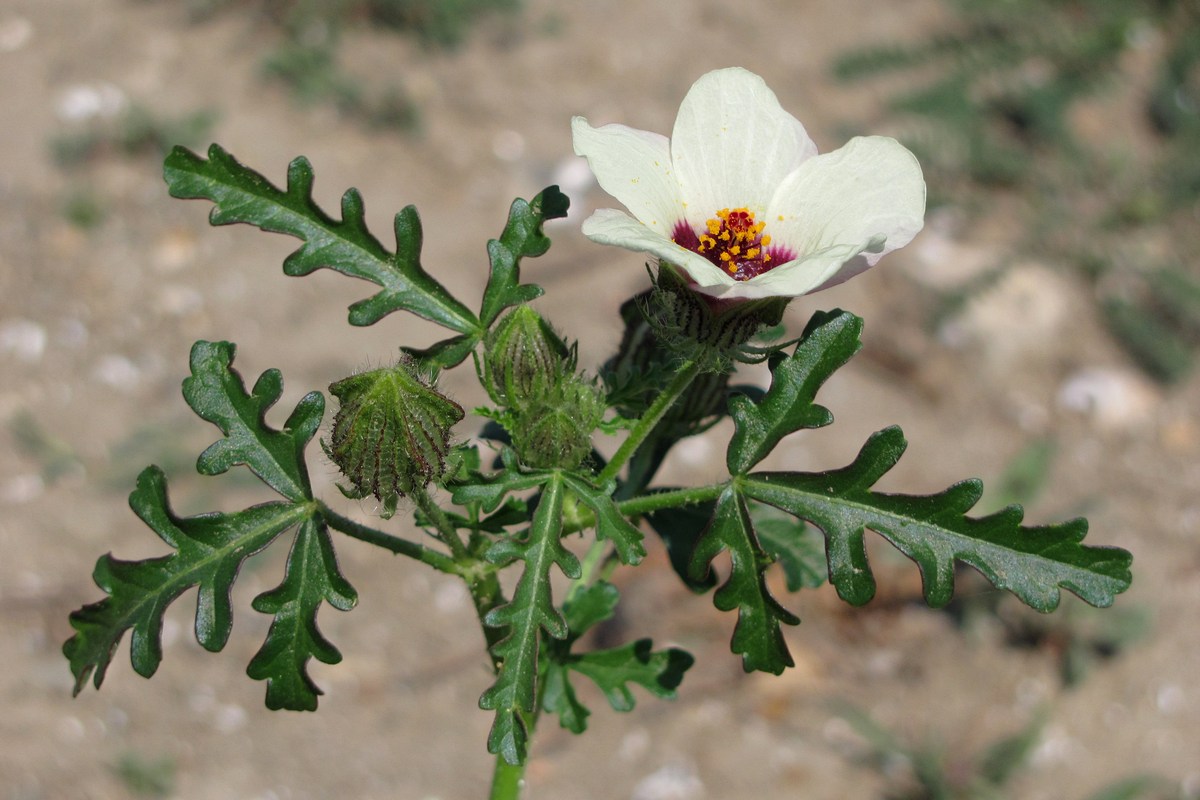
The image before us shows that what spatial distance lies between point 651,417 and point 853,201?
18.9 inches

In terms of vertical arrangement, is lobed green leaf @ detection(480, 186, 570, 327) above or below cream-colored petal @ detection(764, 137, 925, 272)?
above

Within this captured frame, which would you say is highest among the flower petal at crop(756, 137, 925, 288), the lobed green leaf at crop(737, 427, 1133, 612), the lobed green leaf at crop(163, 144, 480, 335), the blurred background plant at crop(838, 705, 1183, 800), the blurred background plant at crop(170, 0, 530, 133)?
the blurred background plant at crop(170, 0, 530, 133)

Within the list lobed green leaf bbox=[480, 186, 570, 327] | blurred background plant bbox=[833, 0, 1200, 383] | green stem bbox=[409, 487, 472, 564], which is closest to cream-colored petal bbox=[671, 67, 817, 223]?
lobed green leaf bbox=[480, 186, 570, 327]

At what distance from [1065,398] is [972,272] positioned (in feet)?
2.43

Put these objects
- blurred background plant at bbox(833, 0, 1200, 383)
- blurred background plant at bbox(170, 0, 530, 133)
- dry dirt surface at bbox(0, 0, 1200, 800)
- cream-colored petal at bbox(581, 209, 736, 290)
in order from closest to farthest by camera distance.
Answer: cream-colored petal at bbox(581, 209, 736, 290) < dry dirt surface at bbox(0, 0, 1200, 800) < blurred background plant at bbox(833, 0, 1200, 383) < blurred background plant at bbox(170, 0, 530, 133)

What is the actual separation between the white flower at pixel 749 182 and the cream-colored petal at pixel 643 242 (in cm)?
10

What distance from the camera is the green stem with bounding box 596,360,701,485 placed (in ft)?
6.43

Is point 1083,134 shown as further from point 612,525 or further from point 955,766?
point 612,525

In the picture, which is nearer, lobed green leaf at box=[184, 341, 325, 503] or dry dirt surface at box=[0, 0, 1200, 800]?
lobed green leaf at box=[184, 341, 325, 503]

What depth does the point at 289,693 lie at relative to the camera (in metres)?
1.83

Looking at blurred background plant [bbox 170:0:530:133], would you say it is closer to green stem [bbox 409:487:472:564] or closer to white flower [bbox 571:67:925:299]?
white flower [bbox 571:67:925:299]

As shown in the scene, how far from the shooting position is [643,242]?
1718mm

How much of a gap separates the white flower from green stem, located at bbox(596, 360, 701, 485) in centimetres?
17

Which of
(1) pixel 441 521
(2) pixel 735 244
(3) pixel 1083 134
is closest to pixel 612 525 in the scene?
(1) pixel 441 521
